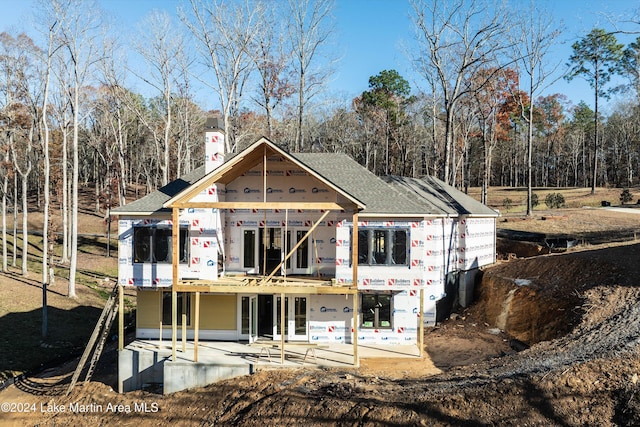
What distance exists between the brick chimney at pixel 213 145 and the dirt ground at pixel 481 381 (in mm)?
8407

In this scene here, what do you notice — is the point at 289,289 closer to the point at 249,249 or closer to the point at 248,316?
the point at 248,316

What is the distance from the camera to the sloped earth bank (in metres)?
9.51

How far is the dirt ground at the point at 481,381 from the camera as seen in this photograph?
9.55 m

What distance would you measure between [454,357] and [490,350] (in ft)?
5.55

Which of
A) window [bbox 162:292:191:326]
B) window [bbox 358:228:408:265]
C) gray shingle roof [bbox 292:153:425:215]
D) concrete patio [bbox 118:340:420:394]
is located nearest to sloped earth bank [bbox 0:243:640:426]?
concrete patio [bbox 118:340:420:394]

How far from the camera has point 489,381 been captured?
35.0 ft

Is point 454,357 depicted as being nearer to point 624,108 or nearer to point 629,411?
point 629,411

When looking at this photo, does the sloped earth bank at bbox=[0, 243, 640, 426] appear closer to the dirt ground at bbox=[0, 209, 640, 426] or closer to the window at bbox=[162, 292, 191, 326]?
the dirt ground at bbox=[0, 209, 640, 426]

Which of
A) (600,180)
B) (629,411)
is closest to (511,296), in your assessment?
(629,411)

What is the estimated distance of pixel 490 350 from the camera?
659 inches

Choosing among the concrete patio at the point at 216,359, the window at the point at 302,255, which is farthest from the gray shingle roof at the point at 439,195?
the concrete patio at the point at 216,359

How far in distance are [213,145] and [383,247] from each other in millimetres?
8153

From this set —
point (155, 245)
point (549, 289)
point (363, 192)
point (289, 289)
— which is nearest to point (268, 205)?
point (289, 289)

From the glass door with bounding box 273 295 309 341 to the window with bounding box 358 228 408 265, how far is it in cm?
299
